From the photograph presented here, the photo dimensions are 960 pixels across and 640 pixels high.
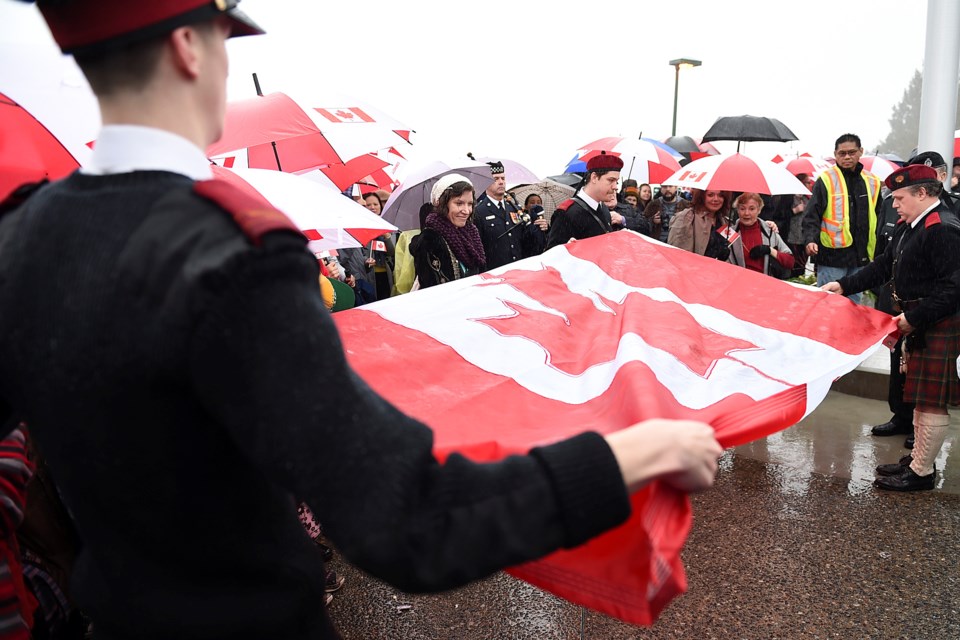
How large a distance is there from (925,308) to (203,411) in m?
4.40

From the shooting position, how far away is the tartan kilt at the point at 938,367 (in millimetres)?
4441

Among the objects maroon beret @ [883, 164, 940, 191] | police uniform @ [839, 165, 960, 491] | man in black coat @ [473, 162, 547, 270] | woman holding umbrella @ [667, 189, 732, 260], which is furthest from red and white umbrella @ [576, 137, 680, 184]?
police uniform @ [839, 165, 960, 491]

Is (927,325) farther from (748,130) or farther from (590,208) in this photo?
(748,130)

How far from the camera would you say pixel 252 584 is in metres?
1.02

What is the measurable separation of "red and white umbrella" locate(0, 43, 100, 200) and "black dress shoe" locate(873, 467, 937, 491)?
4599mm

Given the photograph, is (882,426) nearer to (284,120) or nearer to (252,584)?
(284,120)

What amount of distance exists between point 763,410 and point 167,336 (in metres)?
1.60

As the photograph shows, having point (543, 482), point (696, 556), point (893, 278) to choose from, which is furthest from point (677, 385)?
point (893, 278)

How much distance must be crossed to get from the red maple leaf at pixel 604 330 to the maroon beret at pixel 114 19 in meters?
1.75

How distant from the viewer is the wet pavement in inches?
126

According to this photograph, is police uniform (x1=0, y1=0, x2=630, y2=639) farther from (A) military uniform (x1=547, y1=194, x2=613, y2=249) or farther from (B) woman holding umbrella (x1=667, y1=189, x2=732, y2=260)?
(B) woman holding umbrella (x1=667, y1=189, x2=732, y2=260)

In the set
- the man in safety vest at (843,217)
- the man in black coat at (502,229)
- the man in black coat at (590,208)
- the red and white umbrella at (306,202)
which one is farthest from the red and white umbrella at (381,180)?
the red and white umbrella at (306,202)

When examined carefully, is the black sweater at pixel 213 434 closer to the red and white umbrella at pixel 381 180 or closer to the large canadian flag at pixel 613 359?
the large canadian flag at pixel 613 359

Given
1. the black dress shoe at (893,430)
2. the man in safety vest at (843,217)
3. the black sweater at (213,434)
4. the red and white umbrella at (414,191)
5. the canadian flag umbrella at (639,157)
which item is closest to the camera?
the black sweater at (213,434)
